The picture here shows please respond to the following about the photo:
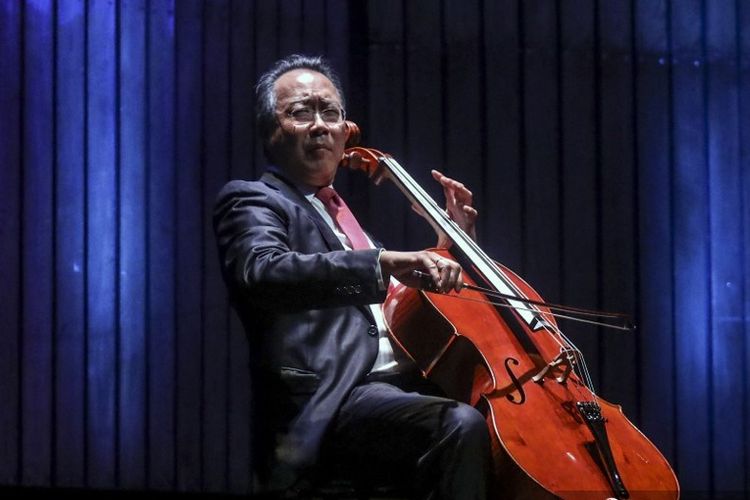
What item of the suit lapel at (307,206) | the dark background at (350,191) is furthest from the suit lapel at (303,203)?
the dark background at (350,191)

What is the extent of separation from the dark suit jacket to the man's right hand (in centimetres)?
3

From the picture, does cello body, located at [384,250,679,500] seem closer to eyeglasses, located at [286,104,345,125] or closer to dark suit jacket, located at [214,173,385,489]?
dark suit jacket, located at [214,173,385,489]

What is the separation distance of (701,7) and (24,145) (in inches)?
86.2

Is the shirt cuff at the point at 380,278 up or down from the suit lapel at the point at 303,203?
down

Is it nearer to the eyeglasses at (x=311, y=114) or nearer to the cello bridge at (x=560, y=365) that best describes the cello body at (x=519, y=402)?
the cello bridge at (x=560, y=365)

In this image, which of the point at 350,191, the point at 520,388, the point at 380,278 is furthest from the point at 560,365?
the point at 350,191

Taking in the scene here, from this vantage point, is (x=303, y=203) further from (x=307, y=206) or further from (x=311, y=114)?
(x=311, y=114)

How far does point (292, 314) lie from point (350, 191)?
1.22 metres

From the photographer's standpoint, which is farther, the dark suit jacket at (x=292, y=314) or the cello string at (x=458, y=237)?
the cello string at (x=458, y=237)

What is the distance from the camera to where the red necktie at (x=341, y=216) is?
204 cm

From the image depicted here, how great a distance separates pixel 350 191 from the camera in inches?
116

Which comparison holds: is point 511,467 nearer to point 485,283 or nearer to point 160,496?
point 485,283

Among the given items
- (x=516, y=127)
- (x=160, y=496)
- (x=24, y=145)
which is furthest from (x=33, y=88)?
(x=516, y=127)

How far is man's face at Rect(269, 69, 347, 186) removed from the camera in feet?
6.64
